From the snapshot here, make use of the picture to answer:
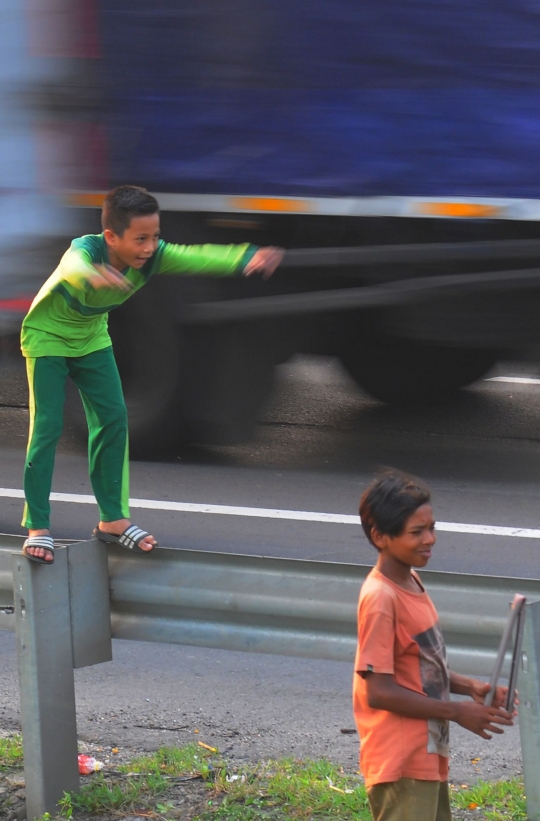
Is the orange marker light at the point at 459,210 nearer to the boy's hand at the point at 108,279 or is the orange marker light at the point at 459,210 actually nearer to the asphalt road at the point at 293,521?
the asphalt road at the point at 293,521

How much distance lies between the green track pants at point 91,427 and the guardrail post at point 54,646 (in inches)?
32.7

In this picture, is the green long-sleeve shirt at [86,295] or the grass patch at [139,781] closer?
the grass patch at [139,781]

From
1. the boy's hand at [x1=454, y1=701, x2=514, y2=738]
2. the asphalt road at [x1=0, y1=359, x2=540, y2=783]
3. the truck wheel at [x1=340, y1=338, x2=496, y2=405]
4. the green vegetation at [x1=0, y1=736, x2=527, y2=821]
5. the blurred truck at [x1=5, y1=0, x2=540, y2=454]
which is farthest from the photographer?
the truck wheel at [x1=340, y1=338, x2=496, y2=405]

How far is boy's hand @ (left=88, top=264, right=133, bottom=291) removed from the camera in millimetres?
4434

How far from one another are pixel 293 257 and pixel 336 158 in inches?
28.9

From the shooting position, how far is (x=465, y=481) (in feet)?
27.7

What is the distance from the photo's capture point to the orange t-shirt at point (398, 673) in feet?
9.45

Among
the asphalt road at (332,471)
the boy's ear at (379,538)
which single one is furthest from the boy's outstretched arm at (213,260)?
the asphalt road at (332,471)

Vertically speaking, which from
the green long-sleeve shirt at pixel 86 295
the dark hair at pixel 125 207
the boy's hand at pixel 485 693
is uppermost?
the dark hair at pixel 125 207

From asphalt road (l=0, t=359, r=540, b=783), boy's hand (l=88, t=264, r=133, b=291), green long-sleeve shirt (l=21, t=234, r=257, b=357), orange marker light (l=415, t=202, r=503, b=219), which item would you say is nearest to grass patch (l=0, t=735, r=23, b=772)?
asphalt road (l=0, t=359, r=540, b=783)

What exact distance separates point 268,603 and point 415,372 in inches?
261

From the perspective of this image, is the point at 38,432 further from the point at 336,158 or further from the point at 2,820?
the point at 336,158

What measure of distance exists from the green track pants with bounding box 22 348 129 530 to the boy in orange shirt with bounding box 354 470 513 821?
1976 millimetres

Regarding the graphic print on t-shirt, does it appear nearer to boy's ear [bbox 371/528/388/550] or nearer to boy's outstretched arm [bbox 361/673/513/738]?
boy's outstretched arm [bbox 361/673/513/738]
